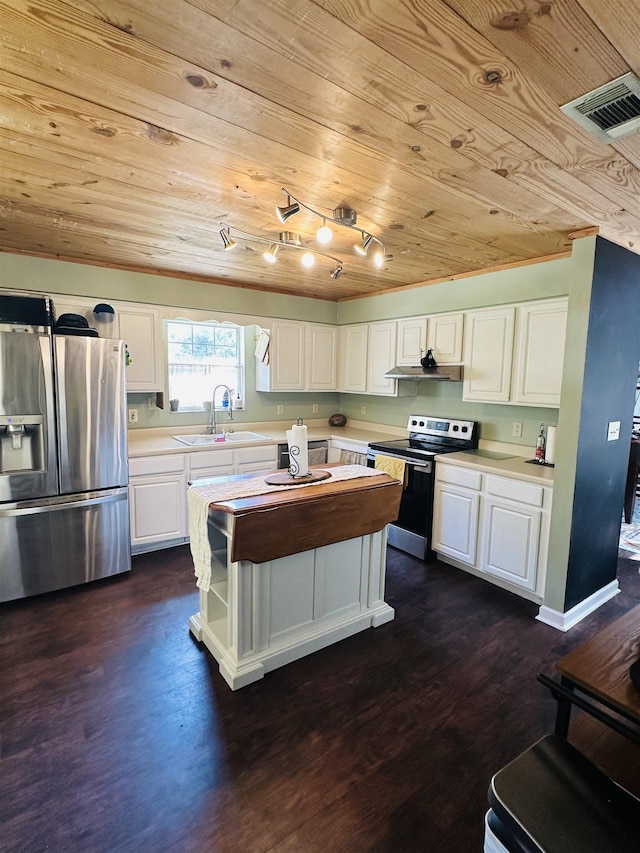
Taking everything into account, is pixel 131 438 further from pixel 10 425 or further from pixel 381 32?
pixel 381 32

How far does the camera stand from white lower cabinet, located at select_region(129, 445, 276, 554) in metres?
3.56

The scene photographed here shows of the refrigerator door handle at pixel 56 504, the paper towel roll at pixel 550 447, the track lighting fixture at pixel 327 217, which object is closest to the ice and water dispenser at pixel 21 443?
the refrigerator door handle at pixel 56 504

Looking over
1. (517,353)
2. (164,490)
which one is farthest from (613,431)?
(164,490)

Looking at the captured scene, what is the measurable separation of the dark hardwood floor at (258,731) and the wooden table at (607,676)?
0.73m

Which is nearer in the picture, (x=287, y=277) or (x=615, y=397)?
(x=615, y=397)

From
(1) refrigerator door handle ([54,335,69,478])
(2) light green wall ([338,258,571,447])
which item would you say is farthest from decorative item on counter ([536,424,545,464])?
(1) refrigerator door handle ([54,335,69,478])

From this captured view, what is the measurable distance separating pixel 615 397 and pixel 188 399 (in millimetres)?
3738

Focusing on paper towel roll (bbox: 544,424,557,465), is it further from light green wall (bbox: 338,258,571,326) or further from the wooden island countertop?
the wooden island countertop

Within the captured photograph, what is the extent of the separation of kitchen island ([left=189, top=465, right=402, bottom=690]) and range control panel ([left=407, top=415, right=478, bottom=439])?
155 centimetres

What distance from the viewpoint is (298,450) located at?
2.54m

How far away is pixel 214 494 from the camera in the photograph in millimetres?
2311

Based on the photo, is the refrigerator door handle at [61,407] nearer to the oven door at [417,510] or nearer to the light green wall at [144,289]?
the light green wall at [144,289]

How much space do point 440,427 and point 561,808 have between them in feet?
10.7

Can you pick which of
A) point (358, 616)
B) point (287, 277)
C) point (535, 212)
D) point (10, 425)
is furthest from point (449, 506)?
point (10, 425)
